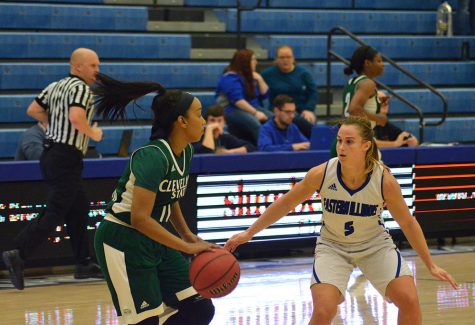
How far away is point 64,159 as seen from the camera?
723cm

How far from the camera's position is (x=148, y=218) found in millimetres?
4309

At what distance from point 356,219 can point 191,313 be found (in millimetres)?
951

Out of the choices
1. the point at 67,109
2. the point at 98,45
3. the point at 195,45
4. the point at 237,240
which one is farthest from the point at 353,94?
the point at 195,45

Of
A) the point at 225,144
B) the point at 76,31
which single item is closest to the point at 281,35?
the point at 76,31

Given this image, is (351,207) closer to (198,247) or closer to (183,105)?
(198,247)

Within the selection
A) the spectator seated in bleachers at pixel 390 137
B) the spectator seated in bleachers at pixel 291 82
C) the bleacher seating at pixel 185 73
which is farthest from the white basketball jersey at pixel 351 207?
the bleacher seating at pixel 185 73

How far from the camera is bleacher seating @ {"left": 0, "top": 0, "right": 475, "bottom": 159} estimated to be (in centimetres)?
1077

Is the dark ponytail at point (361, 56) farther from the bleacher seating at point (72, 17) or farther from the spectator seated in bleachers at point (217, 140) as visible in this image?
the bleacher seating at point (72, 17)

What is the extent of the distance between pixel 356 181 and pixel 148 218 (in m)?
1.14

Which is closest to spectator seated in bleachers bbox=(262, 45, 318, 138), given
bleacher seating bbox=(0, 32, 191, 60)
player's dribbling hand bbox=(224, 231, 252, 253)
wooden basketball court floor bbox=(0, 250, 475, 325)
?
bleacher seating bbox=(0, 32, 191, 60)

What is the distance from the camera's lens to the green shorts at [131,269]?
4.36m

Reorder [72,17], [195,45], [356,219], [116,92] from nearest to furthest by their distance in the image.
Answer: [116,92] < [356,219] < [72,17] < [195,45]

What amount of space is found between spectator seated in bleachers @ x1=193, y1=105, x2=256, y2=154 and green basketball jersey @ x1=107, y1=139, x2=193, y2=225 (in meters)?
4.29

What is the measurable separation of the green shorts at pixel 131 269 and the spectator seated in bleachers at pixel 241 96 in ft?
18.1
